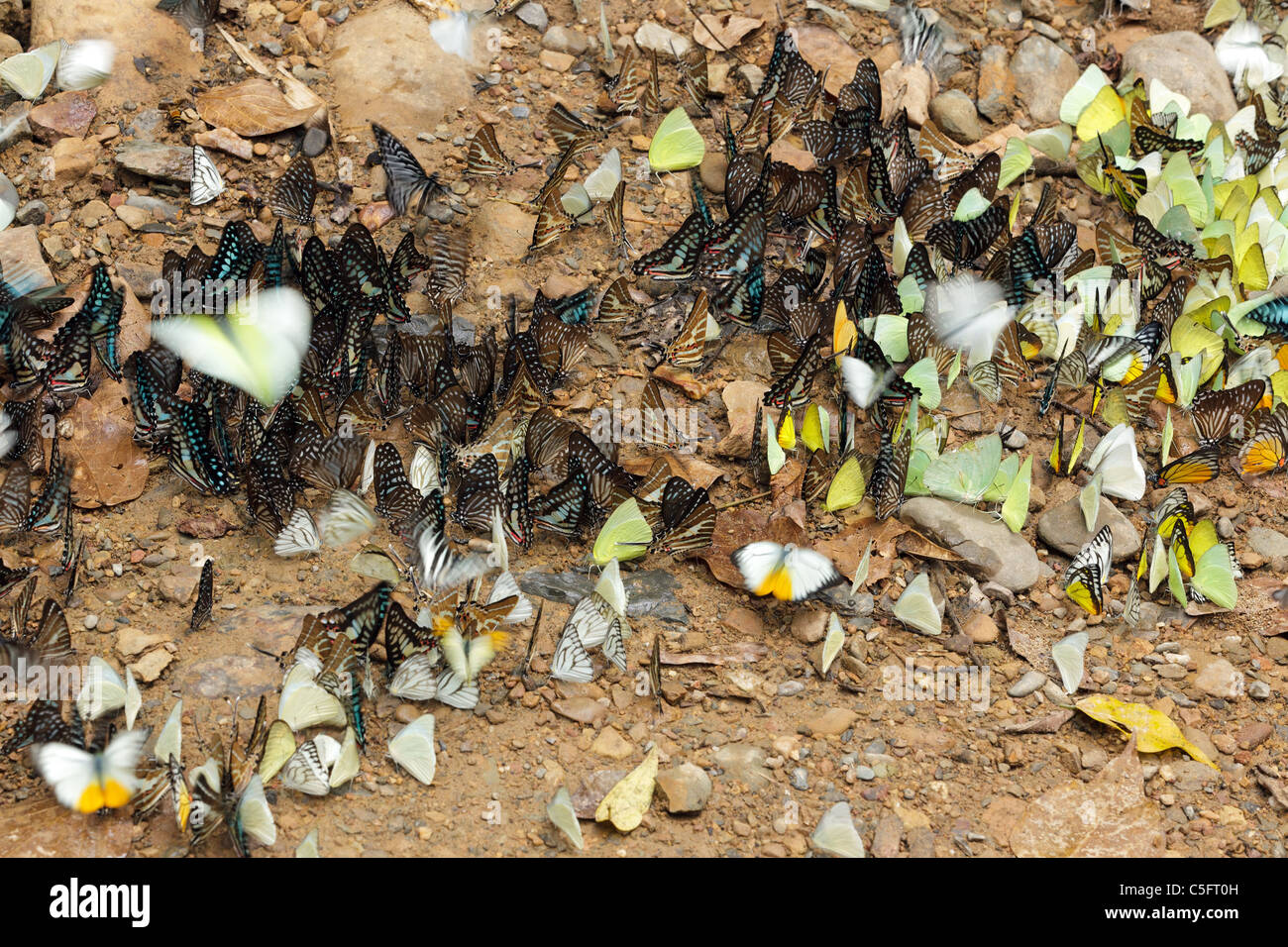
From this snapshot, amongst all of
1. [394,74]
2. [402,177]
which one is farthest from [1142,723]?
[394,74]

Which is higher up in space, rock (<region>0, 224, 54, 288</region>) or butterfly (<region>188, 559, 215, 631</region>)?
rock (<region>0, 224, 54, 288</region>)

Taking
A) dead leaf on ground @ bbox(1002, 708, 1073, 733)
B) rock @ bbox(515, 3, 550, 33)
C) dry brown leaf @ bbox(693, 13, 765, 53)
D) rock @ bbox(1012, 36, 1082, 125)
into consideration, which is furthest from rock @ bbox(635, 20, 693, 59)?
dead leaf on ground @ bbox(1002, 708, 1073, 733)

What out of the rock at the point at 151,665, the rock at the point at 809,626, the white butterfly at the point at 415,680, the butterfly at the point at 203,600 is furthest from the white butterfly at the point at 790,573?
the rock at the point at 151,665

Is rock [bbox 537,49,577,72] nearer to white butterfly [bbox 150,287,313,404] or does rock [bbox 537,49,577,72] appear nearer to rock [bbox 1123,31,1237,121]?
white butterfly [bbox 150,287,313,404]

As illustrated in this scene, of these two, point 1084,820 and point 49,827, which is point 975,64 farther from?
point 49,827

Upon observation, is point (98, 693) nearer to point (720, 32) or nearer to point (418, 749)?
point (418, 749)
